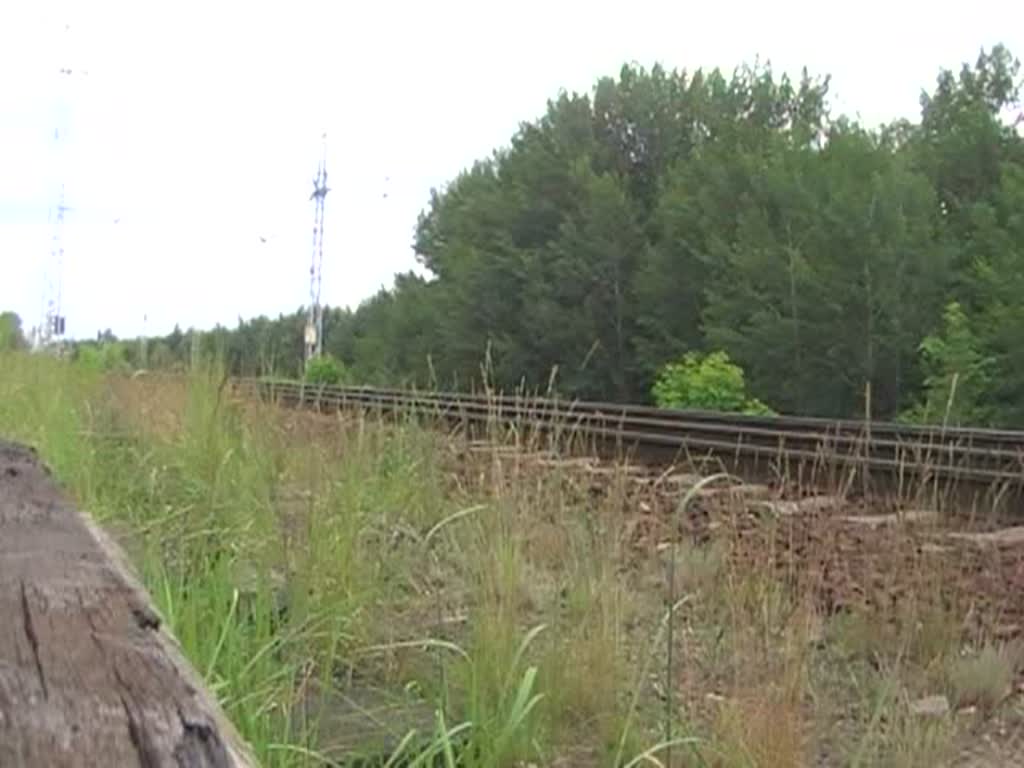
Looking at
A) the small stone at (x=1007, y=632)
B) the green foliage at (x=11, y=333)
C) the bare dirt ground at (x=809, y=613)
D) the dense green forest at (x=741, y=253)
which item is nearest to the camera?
the bare dirt ground at (x=809, y=613)

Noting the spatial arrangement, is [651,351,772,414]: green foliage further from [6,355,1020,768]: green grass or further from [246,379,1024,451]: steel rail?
[6,355,1020,768]: green grass

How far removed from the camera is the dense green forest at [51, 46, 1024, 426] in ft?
88.6

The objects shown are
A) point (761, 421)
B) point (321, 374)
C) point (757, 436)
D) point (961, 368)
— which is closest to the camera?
point (321, 374)

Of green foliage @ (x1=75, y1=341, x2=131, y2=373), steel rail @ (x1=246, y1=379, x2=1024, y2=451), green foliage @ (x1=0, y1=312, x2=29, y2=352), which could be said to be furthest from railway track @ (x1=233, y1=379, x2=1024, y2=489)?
green foliage @ (x1=0, y1=312, x2=29, y2=352)

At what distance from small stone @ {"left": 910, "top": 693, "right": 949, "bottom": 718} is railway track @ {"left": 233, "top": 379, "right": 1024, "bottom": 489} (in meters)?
1.23

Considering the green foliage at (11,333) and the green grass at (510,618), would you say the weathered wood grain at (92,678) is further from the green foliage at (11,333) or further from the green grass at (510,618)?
the green foliage at (11,333)

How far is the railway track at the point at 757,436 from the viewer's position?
4.46m

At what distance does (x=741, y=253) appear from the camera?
101 ft

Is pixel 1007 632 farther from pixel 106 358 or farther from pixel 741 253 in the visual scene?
pixel 741 253

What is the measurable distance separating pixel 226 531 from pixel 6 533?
1.84 metres

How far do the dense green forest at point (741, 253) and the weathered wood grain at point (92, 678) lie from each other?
14.3m

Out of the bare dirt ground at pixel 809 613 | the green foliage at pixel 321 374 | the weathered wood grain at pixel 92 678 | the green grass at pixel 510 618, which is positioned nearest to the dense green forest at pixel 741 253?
the green foliage at pixel 321 374

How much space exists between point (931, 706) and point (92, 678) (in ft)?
7.58

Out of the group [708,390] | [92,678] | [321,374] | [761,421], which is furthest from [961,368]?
[92,678]
